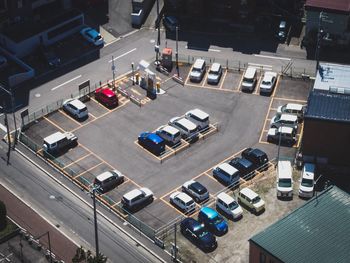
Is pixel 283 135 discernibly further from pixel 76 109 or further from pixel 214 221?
pixel 76 109

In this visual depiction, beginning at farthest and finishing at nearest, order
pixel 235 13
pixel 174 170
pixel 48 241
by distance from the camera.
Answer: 1. pixel 235 13
2. pixel 174 170
3. pixel 48 241

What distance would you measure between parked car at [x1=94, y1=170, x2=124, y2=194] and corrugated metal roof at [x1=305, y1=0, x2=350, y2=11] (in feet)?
150

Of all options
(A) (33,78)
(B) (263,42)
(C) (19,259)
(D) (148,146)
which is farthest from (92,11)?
(C) (19,259)

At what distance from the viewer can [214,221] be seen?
100 m

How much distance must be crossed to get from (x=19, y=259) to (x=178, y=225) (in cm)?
1969

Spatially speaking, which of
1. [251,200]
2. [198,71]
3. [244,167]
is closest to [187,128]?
[244,167]

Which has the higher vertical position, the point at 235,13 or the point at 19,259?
the point at 235,13

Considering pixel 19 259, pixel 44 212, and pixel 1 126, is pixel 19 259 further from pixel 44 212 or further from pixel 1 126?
pixel 1 126

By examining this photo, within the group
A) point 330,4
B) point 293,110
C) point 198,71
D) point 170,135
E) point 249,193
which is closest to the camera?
point 249,193

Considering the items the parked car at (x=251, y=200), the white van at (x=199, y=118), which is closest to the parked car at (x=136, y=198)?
the parked car at (x=251, y=200)

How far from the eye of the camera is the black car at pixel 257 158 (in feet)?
362

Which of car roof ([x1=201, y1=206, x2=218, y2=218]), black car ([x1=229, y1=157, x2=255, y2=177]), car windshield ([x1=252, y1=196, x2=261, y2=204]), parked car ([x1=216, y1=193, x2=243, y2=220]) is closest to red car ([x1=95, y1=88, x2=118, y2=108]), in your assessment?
black car ([x1=229, y1=157, x2=255, y2=177])

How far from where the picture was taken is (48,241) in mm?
98562

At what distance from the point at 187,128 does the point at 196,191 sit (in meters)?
13.0
